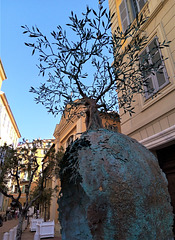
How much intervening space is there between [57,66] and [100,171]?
2.02 meters

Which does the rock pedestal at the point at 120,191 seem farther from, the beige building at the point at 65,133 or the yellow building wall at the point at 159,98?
the beige building at the point at 65,133

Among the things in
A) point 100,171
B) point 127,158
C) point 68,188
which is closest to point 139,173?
point 127,158

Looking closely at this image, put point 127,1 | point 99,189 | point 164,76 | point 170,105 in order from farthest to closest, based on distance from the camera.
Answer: point 127,1
point 164,76
point 170,105
point 99,189

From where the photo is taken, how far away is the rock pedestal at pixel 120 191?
3.85ft

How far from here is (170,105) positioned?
4.77 metres

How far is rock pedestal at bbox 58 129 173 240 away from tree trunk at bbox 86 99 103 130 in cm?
28

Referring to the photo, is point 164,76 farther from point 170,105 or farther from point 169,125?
point 169,125

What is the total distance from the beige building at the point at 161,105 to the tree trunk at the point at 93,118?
3021 millimetres

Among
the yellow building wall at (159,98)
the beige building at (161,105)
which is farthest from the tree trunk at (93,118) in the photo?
the yellow building wall at (159,98)

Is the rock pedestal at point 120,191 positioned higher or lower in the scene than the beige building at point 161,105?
lower

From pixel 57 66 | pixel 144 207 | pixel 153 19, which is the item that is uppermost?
pixel 153 19

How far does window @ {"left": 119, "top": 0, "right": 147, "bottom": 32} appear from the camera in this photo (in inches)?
273

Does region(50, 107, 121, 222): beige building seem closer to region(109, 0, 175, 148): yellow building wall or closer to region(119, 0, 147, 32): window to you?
region(109, 0, 175, 148): yellow building wall

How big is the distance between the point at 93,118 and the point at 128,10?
7293mm
